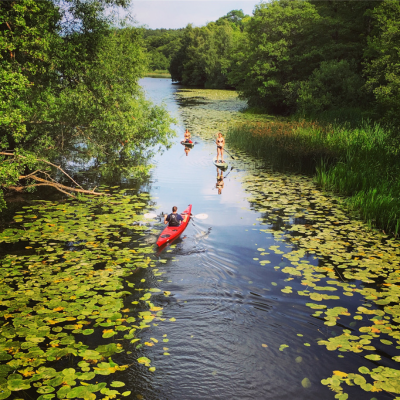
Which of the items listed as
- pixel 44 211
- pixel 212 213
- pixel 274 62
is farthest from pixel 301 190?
pixel 274 62

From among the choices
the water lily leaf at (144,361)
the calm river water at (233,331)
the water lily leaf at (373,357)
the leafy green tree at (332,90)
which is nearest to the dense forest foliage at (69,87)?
the calm river water at (233,331)

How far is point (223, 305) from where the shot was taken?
21.4 ft

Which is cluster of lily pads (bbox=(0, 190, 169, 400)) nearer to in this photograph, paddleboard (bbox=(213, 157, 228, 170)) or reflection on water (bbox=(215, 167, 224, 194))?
reflection on water (bbox=(215, 167, 224, 194))

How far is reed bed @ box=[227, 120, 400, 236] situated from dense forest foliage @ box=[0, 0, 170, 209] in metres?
6.54

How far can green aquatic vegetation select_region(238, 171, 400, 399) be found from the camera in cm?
552

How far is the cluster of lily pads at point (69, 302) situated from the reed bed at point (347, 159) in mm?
6381

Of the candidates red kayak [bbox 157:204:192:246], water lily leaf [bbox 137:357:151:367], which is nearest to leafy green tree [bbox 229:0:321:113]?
red kayak [bbox 157:204:192:246]

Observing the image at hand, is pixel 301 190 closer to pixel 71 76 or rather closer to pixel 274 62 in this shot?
pixel 71 76

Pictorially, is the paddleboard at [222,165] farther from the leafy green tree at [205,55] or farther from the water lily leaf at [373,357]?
the leafy green tree at [205,55]

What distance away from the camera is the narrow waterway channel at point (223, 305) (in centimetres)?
486

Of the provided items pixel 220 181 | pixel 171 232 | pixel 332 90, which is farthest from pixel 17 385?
pixel 332 90

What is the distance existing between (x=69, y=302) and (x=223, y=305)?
256cm

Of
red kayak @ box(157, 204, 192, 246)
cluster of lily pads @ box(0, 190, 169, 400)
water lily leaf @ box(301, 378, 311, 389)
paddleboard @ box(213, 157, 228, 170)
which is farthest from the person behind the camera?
paddleboard @ box(213, 157, 228, 170)

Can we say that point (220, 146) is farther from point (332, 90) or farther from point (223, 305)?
point (332, 90)
